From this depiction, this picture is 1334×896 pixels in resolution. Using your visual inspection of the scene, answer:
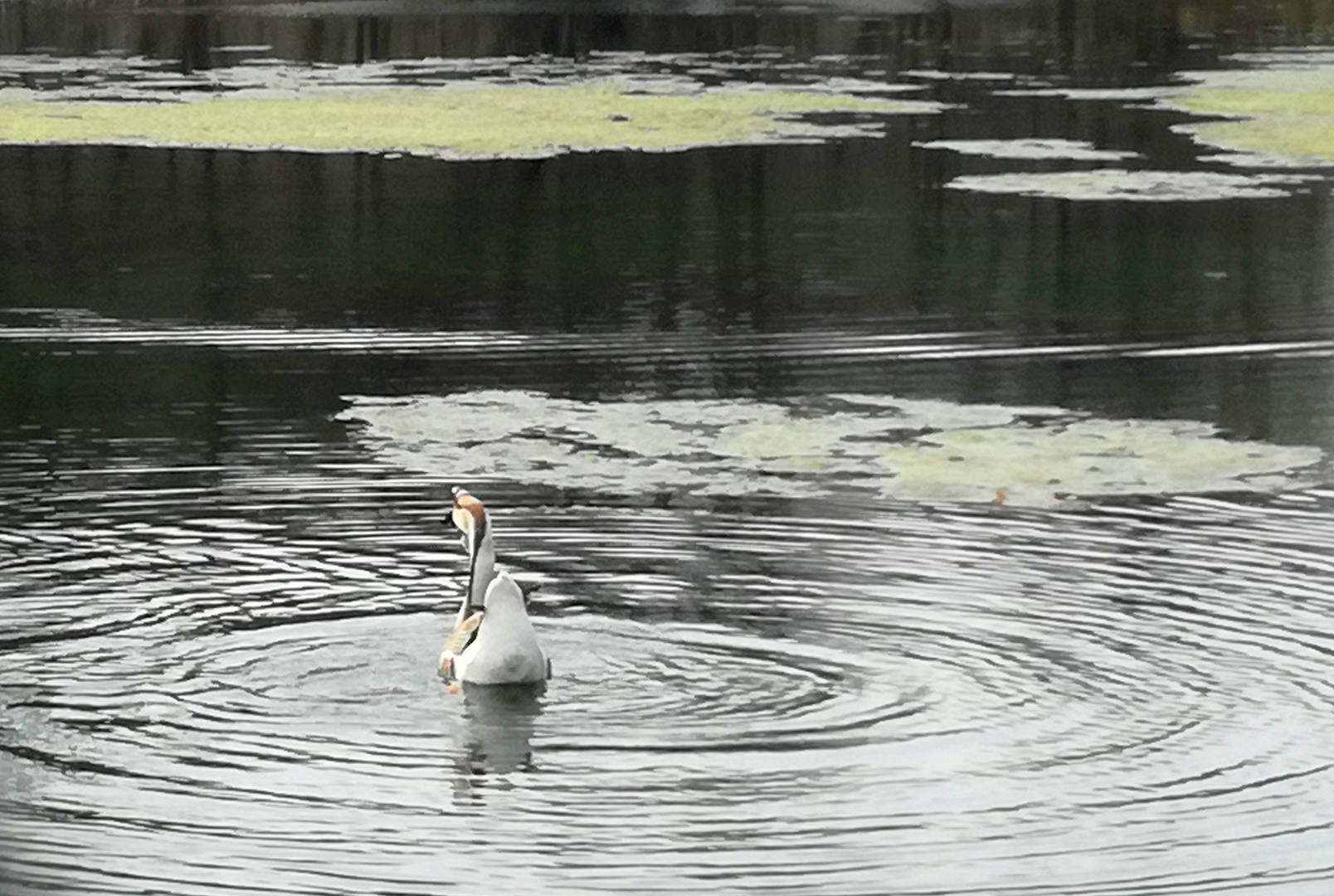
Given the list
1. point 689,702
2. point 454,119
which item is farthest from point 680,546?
point 454,119

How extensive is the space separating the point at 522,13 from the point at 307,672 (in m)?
39.7

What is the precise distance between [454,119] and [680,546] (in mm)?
18375

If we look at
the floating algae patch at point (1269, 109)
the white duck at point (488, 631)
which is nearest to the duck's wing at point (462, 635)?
the white duck at point (488, 631)

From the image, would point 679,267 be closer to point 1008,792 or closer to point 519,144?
point 519,144

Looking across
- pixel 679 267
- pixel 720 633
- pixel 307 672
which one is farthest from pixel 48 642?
pixel 679 267

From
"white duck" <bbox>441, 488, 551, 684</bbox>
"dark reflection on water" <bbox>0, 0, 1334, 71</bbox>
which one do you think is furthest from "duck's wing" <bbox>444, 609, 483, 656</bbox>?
"dark reflection on water" <bbox>0, 0, 1334, 71</bbox>

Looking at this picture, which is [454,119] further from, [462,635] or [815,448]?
[462,635]

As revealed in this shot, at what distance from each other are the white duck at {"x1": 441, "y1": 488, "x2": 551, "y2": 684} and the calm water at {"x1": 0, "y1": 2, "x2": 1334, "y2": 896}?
131 mm

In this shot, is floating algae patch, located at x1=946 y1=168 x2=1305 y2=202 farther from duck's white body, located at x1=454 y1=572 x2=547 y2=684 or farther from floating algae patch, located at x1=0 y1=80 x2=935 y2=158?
duck's white body, located at x1=454 y1=572 x2=547 y2=684

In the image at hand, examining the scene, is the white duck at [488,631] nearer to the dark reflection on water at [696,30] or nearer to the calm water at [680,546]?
the calm water at [680,546]

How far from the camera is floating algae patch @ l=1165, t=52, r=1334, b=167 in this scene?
24500mm

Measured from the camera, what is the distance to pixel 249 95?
31078 mm

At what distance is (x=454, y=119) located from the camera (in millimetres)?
27922

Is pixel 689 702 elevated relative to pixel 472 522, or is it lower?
lower
